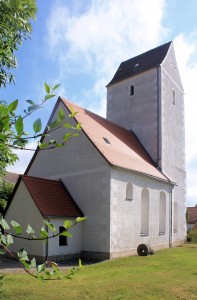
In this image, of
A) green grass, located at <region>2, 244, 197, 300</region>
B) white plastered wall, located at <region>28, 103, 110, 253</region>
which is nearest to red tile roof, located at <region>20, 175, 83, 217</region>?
white plastered wall, located at <region>28, 103, 110, 253</region>

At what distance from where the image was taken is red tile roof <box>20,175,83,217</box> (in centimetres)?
1554

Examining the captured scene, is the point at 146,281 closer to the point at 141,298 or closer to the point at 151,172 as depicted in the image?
the point at 141,298

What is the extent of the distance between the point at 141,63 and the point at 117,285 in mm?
19387

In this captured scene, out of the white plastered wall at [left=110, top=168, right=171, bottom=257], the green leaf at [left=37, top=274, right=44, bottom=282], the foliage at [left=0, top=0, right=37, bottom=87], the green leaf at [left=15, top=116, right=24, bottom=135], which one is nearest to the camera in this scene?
the green leaf at [left=15, top=116, right=24, bottom=135]

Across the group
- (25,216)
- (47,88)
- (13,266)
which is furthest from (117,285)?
(47,88)

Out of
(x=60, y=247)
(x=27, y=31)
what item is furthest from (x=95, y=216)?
(x=27, y=31)

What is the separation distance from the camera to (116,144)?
62.3 feet

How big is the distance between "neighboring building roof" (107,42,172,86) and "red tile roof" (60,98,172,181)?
16.3 feet

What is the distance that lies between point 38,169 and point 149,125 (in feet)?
26.9

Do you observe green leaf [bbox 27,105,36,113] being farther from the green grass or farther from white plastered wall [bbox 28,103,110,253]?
white plastered wall [bbox 28,103,110,253]

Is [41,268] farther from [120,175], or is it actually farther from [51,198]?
[120,175]

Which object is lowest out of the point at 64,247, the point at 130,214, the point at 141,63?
the point at 64,247

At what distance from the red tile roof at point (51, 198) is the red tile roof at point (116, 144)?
10.0 ft

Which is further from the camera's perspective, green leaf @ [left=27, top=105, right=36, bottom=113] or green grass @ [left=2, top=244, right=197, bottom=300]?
green grass @ [left=2, top=244, right=197, bottom=300]
